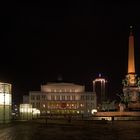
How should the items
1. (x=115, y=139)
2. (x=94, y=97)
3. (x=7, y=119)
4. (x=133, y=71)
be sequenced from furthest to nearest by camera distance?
(x=94, y=97) < (x=133, y=71) < (x=7, y=119) < (x=115, y=139)

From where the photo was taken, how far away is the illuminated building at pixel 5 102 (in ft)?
113

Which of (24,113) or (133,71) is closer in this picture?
(24,113)

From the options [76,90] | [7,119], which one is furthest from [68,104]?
[7,119]

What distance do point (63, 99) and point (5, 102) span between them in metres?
153

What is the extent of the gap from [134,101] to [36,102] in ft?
345

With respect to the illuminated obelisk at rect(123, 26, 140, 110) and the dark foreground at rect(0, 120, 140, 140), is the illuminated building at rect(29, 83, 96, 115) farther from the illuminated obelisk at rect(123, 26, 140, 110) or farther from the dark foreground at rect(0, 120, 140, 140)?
the dark foreground at rect(0, 120, 140, 140)

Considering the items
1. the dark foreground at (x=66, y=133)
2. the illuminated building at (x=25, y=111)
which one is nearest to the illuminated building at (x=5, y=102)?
the dark foreground at (x=66, y=133)

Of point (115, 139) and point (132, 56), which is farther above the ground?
point (132, 56)

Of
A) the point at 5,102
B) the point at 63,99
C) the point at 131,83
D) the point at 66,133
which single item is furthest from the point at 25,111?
the point at 63,99

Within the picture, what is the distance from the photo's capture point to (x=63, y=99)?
188125 millimetres

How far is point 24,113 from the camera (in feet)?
209

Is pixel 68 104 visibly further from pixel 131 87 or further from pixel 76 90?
pixel 131 87

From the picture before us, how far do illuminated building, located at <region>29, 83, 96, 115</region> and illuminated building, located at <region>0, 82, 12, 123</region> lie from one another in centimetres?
14318

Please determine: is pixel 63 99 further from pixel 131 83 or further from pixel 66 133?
pixel 66 133
